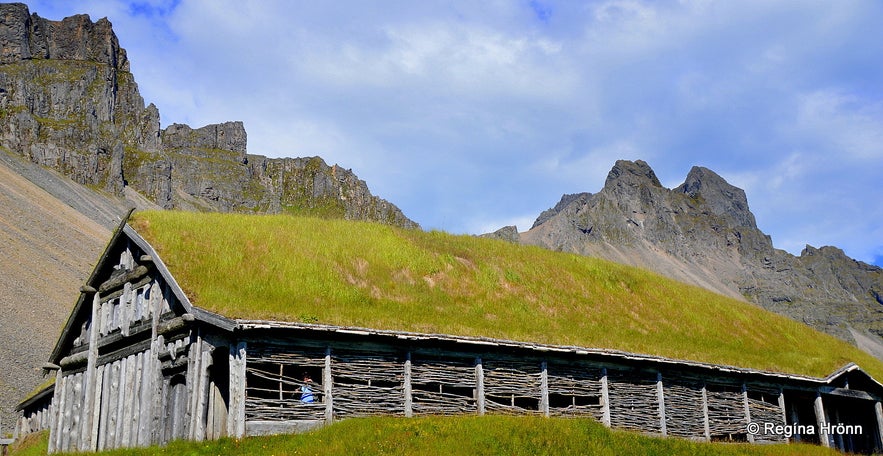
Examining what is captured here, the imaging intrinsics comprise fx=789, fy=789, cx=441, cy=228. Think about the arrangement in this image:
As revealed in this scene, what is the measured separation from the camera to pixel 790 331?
43.0 meters

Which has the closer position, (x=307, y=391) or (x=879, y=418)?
(x=307, y=391)

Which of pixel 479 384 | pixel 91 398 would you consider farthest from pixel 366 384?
pixel 91 398

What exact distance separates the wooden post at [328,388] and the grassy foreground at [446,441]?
66 cm

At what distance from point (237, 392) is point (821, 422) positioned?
24588mm

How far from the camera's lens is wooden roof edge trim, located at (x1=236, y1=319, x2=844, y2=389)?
2197 centimetres

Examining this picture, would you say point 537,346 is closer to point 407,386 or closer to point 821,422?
point 407,386

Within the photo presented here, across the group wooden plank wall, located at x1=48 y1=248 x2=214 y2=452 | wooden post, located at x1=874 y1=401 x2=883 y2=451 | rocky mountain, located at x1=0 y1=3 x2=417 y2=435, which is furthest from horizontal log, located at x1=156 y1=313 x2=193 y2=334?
wooden post, located at x1=874 y1=401 x2=883 y2=451

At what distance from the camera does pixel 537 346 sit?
86.1 feet

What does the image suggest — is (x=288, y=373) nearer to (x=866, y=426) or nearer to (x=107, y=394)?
(x=107, y=394)

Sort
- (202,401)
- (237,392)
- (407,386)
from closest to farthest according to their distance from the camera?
(237,392), (202,401), (407,386)

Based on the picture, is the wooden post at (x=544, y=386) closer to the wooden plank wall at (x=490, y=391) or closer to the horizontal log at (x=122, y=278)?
the wooden plank wall at (x=490, y=391)

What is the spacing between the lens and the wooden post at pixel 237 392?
71.7 ft

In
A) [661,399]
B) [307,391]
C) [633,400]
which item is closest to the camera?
[307,391]

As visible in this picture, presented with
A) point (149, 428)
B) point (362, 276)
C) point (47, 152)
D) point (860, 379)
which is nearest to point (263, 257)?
point (362, 276)
